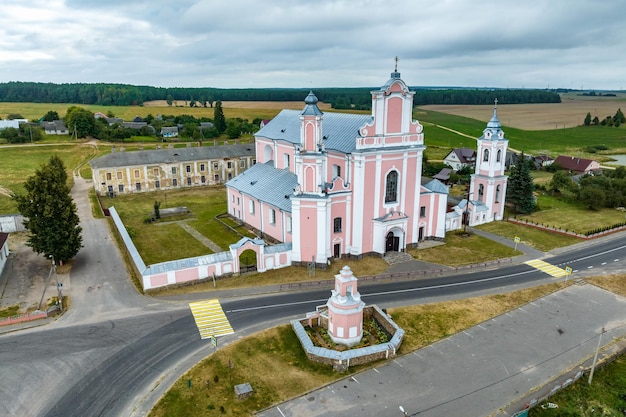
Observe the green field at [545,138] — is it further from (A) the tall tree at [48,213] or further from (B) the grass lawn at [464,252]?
(A) the tall tree at [48,213]

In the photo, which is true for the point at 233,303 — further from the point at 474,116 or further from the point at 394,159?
the point at 474,116

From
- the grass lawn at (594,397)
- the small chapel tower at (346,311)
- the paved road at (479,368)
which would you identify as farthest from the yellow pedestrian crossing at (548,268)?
the small chapel tower at (346,311)

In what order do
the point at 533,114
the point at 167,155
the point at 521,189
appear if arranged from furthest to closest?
1. the point at 533,114
2. the point at 167,155
3. the point at 521,189

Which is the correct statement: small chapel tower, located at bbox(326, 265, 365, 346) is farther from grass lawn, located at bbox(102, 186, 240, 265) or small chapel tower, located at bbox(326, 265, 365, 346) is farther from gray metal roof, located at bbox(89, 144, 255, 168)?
gray metal roof, located at bbox(89, 144, 255, 168)

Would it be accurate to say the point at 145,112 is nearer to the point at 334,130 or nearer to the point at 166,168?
the point at 166,168

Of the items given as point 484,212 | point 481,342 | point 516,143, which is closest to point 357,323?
point 481,342

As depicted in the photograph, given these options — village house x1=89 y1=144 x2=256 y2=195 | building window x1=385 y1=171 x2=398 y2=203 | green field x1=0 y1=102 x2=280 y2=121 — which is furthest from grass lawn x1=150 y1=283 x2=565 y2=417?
green field x1=0 y1=102 x2=280 y2=121

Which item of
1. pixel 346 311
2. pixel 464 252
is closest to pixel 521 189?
pixel 464 252
